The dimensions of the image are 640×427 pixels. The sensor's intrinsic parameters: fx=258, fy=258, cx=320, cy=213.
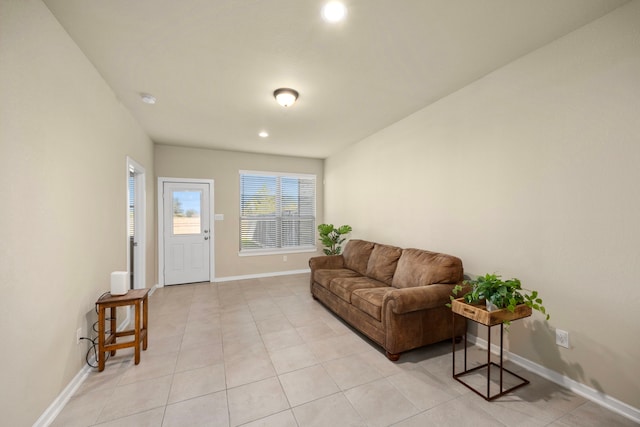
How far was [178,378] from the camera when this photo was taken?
212 centimetres

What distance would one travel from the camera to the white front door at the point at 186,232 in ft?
16.0

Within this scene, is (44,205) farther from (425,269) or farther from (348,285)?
(425,269)

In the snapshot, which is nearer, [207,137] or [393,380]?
[393,380]

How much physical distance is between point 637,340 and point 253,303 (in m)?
3.82

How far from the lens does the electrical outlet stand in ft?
6.41

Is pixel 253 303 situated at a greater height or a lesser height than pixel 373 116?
lesser

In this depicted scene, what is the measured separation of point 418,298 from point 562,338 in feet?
3.43

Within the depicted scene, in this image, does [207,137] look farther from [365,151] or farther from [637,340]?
[637,340]

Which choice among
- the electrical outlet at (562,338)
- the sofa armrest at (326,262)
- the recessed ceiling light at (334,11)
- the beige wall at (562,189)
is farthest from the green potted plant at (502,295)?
the sofa armrest at (326,262)

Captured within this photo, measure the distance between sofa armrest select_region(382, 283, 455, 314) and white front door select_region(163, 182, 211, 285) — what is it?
397cm

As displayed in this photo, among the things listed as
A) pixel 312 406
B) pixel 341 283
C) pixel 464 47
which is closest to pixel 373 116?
pixel 464 47

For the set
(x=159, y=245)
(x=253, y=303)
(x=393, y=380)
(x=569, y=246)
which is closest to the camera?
(x=569, y=246)

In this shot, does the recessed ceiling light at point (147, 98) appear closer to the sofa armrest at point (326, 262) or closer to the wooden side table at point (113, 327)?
the wooden side table at point (113, 327)

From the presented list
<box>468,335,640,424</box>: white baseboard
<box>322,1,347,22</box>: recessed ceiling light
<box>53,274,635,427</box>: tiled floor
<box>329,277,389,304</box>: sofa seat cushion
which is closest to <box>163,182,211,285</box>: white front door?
<box>53,274,635,427</box>: tiled floor
